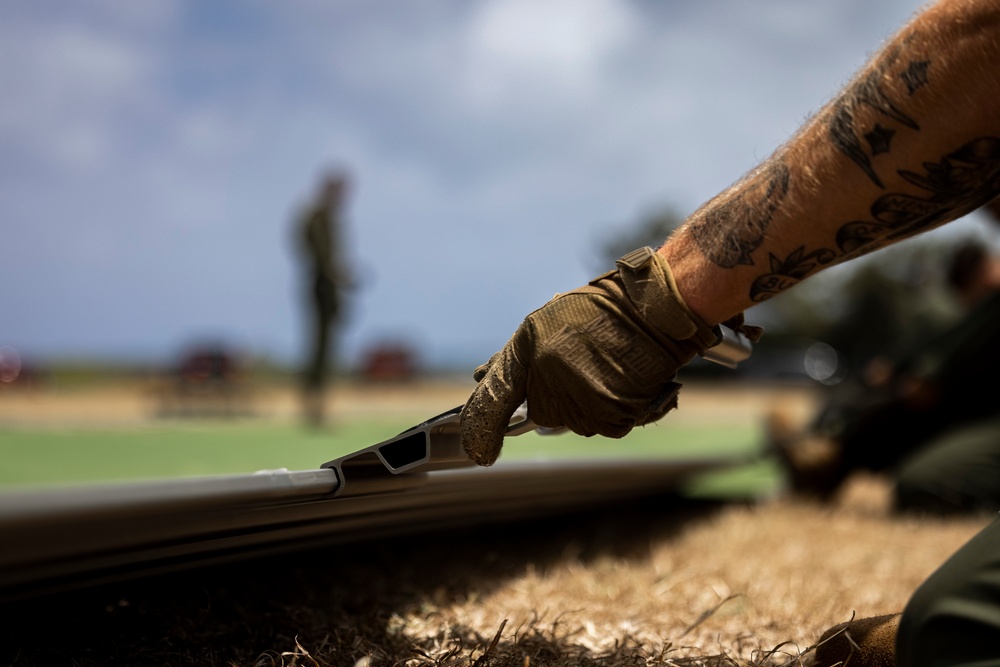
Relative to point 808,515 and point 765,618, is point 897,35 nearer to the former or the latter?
point 765,618

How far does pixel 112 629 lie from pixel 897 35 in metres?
1.42

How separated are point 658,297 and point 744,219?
0.54ft

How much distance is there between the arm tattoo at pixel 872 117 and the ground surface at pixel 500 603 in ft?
2.64

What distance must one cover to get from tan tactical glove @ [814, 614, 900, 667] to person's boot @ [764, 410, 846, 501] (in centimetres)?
302

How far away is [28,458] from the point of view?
4.50 meters

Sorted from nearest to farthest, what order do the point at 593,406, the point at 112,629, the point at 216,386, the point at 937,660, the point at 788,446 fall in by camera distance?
the point at 937,660, the point at 593,406, the point at 112,629, the point at 788,446, the point at 216,386

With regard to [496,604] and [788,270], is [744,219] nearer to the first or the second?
[788,270]

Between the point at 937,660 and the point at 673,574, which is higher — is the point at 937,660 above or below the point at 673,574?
above

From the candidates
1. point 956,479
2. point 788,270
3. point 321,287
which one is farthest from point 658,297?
point 321,287

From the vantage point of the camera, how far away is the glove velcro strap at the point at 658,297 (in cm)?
113

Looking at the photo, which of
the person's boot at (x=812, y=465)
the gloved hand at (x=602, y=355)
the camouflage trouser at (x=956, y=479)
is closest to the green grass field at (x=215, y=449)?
the person's boot at (x=812, y=465)

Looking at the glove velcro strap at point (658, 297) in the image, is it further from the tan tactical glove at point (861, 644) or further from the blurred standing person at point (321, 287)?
the blurred standing person at point (321, 287)

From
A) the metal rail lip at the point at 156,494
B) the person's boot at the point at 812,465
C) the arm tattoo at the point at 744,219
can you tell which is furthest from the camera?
the person's boot at the point at 812,465

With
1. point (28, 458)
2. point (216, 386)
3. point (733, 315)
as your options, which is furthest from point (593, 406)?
point (216, 386)
